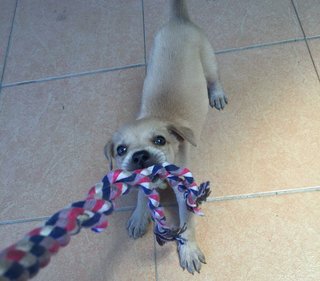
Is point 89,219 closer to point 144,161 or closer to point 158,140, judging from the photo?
point 144,161

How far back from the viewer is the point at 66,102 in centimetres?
213

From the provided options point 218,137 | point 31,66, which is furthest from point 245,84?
→ point 31,66

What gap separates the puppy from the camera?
1388 mm

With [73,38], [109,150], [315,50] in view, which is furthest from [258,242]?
[73,38]

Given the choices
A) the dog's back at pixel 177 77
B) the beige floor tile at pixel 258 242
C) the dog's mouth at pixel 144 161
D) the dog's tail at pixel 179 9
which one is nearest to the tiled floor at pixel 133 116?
the beige floor tile at pixel 258 242

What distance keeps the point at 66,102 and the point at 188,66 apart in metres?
0.82

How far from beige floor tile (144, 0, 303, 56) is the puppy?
0.40m

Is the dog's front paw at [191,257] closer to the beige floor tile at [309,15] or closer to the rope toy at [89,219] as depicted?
the rope toy at [89,219]

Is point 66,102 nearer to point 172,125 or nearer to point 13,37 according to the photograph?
point 13,37

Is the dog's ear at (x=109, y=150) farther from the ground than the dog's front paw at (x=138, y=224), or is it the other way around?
the dog's ear at (x=109, y=150)

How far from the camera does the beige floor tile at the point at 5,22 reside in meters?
2.44

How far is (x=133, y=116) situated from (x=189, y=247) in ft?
2.63

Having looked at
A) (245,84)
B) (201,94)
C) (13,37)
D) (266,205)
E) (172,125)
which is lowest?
(266,205)

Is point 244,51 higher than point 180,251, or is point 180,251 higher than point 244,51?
point 244,51
